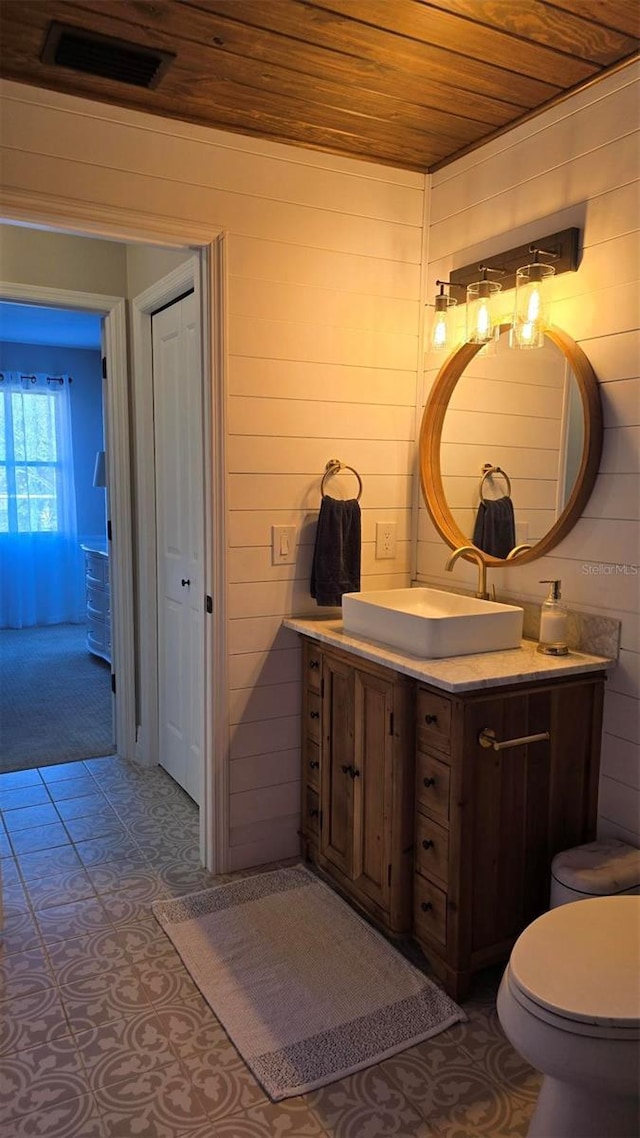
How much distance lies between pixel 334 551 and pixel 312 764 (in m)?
0.75

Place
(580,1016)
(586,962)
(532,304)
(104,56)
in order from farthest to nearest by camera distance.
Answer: (532,304)
(104,56)
(586,962)
(580,1016)

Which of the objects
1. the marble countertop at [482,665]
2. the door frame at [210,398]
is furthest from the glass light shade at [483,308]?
the marble countertop at [482,665]

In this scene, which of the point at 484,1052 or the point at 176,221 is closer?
the point at 484,1052

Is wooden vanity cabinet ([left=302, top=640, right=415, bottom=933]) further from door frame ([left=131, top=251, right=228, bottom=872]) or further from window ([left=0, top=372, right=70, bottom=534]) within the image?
window ([left=0, top=372, right=70, bottom=534])

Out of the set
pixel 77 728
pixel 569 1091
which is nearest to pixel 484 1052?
pixel 569 1091

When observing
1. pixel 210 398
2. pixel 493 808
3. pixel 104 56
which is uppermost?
pixel 104 56

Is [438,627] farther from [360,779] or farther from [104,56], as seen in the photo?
[104,56]

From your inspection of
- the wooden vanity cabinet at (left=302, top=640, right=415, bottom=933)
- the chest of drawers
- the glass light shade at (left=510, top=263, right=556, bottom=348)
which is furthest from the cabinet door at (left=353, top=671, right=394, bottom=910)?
the chest of drawers

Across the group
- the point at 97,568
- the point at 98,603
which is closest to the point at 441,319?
the point at 98,603

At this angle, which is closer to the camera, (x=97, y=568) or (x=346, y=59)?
(x=346, y=59)

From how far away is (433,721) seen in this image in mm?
2020

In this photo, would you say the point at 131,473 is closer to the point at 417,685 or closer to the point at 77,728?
→ the point at 77,728

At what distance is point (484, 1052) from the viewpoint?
Result: 1.82 metres

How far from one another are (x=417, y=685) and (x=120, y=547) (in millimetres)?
1867
